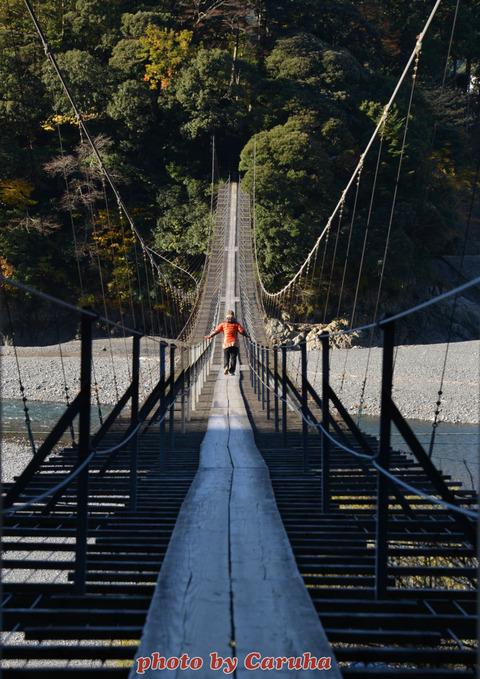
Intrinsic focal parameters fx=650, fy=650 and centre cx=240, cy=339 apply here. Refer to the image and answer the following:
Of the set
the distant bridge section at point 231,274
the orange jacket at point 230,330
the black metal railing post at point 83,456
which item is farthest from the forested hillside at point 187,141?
the black metal railing post at point 83,456

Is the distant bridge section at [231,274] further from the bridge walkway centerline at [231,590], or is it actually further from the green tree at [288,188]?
the bridge walkway centerline at [231,590]

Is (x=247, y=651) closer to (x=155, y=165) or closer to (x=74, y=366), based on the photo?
(x=74, y=366)

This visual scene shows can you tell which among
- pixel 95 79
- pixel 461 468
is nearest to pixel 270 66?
pixel 95 79

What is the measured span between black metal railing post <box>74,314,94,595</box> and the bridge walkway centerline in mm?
192

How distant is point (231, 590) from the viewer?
1526 mm

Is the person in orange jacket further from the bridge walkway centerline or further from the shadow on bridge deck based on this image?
the shadow on bridge deck

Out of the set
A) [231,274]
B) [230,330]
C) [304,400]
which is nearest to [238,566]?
[304,400]

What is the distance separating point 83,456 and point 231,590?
1.55ft

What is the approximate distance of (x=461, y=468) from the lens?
26.7 ft

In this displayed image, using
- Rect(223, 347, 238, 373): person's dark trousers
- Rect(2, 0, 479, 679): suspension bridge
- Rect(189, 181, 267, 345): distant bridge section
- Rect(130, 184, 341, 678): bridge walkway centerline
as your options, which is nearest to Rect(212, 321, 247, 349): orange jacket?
Rect(223, 347, 238, 373): person's dark trousers

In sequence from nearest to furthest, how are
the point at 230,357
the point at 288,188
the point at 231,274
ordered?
the point at 230,357, the point at 231,274, the point at 288,188

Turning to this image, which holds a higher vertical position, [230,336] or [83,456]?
[83,456]

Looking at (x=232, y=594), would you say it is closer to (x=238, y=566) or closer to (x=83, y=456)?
(x=238, y=566)

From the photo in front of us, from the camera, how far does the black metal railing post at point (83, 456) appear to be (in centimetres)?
152
